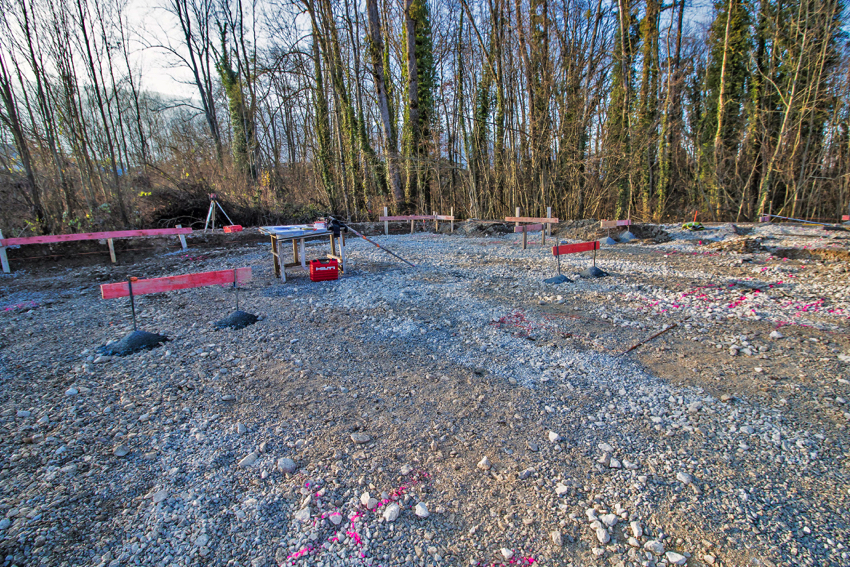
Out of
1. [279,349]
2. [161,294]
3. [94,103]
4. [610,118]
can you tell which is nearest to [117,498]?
[279,349]

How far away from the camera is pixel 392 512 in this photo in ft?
6.78

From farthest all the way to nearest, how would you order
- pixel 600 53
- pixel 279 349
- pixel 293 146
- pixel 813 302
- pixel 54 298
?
pixel 293 146, pixel 600 53, pixel 54 298, pixel 813 302, pixel 279 349

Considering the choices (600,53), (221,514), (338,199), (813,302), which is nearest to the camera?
(221,514)

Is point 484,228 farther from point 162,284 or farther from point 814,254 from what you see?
point 162,284

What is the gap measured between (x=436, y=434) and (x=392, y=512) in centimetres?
75

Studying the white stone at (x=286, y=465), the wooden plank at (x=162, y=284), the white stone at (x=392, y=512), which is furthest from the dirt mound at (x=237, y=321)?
the white stone at (x=392, y=512)

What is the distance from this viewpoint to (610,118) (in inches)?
616

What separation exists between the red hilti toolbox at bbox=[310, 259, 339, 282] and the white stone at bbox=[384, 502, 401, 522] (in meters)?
5.45

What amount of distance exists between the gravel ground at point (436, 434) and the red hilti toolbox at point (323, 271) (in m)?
1.59

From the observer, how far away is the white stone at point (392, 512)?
204cm

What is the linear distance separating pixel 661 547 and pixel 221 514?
2.26 meters

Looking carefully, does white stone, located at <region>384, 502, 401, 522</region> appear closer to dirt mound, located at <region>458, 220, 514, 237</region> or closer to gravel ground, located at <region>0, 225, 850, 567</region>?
gravel ground, located at <region>0, 225, 850, 567</region>

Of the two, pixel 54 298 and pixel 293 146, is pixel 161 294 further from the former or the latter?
pixel 293 146

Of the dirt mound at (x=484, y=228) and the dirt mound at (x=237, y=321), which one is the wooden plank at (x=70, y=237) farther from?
the dirt mound at (x=484, y=228)
